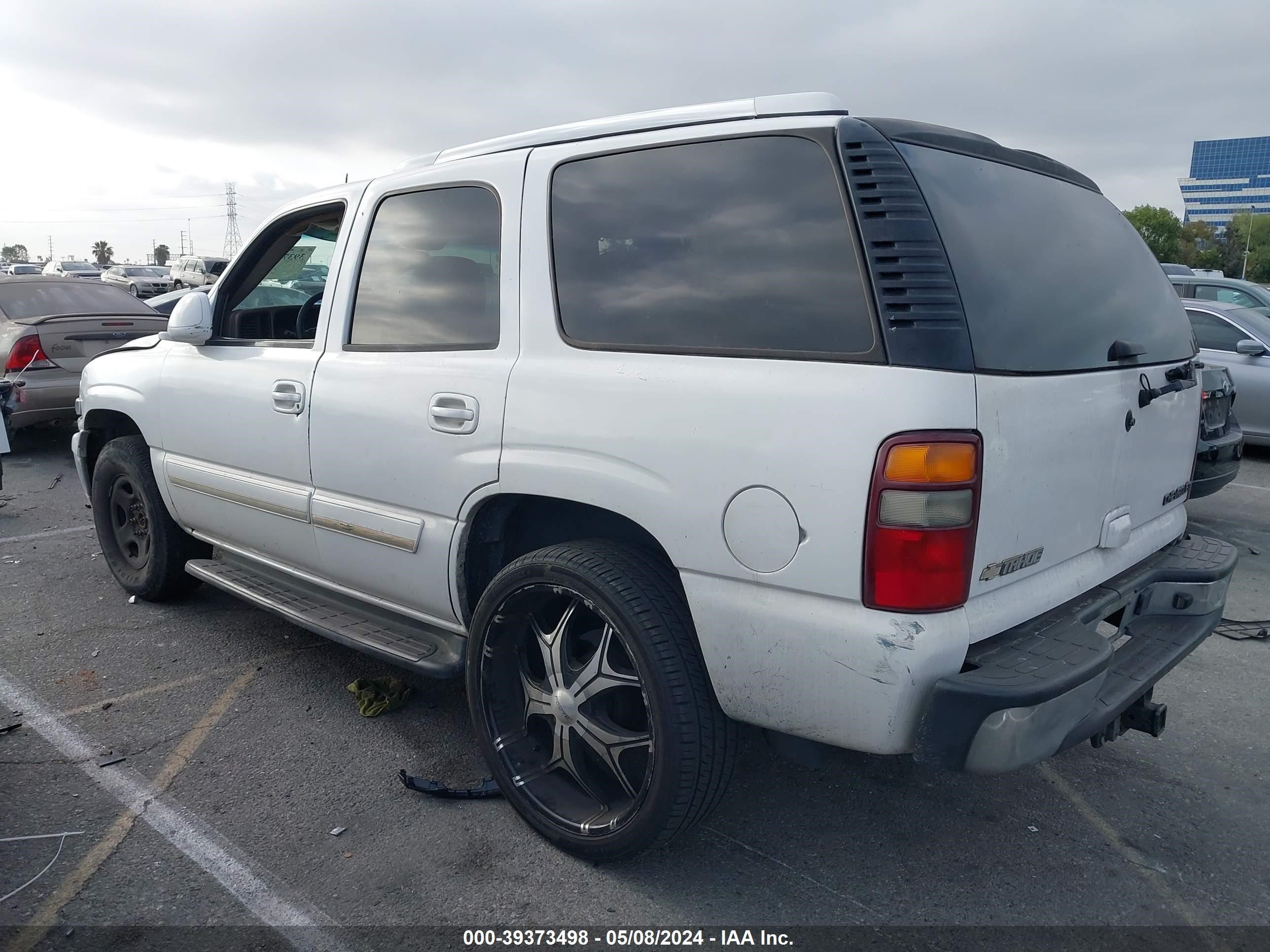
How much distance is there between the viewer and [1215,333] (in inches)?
362

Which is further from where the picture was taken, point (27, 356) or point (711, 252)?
point (27, 356)

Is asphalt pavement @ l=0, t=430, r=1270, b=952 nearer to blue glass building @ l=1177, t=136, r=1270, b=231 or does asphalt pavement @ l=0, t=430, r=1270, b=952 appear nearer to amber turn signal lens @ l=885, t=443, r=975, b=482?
amber turn signal lens @ l=885, t=443, r=975, b=482

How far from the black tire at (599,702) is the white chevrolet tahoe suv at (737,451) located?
1 cm

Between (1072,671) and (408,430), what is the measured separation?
205cm

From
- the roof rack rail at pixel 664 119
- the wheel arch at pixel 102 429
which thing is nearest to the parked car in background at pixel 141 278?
the wheel arch at pixel 102 429

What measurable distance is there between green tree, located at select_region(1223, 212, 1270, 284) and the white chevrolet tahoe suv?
108m

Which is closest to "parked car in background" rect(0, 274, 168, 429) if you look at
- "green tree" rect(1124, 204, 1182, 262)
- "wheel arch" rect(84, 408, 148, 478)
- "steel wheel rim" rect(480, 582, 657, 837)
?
"wheel arch" rect(84, 408, 148, 478)

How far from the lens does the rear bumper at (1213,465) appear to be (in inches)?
163

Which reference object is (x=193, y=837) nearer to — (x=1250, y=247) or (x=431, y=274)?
(x=431, y=274)

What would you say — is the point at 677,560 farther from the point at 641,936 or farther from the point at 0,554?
the point at 0,554

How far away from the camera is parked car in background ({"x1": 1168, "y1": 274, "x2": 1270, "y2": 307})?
32.9 ft

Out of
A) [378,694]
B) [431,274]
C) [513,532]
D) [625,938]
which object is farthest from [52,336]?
[625,938]

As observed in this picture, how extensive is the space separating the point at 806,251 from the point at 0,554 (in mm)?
5625

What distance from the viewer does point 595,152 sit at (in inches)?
111
